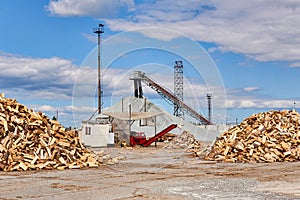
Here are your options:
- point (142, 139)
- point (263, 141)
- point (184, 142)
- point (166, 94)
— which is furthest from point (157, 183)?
point (166, 94)

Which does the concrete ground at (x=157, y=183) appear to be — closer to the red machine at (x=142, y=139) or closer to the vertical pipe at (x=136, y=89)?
the red machine at (x=142, y=139)

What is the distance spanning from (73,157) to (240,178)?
238 inches

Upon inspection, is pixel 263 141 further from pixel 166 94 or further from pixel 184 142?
pixel 166 94

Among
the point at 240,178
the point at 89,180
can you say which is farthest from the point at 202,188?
the point at 89,180

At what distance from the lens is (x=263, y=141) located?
706 inches

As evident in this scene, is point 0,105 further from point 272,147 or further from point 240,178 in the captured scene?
point 272,147

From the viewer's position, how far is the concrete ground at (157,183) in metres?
8.99

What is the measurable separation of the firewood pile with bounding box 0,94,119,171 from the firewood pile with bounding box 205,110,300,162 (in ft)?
15.9

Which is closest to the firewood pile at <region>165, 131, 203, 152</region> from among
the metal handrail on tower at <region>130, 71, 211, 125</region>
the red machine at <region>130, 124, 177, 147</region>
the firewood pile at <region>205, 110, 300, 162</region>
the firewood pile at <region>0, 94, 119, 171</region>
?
the red machine at <region>130, 124, 177, 147</region>

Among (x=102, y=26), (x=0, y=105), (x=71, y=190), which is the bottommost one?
(x=71, y=190)

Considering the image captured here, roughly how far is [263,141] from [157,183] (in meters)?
8.38

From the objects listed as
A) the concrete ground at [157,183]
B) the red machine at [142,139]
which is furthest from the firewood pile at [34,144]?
the red machine at [142,139]

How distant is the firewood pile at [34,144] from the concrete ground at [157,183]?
0.85 m

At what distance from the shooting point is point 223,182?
10.9 metres
